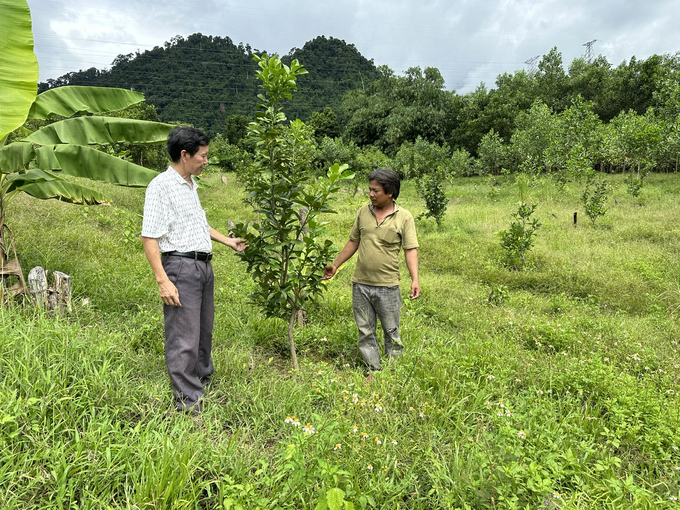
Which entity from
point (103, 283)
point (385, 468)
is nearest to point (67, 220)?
point (103, 283)

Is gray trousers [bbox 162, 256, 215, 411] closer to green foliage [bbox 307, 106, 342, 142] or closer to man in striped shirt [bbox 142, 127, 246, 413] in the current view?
man in striped shirt [bbox 142, 127, 246, 413]

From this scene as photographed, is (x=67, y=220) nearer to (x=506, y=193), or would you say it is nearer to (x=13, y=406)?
(x=13, y=406)

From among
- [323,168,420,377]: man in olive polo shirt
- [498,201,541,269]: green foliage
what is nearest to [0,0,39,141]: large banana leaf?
[323,168,420,377]: man in olive polo shirt

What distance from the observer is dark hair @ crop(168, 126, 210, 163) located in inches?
119

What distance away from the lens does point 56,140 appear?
478cm

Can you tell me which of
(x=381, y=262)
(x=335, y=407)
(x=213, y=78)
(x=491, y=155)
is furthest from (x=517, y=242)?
(x=213, y=78)

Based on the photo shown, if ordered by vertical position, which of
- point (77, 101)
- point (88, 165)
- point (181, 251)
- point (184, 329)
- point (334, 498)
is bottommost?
point (334, 498)

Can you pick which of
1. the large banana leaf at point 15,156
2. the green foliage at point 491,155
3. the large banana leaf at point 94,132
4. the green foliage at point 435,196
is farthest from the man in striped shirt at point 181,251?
the green foliage at point 491,155

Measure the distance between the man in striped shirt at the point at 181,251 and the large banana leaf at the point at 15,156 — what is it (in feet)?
7.29

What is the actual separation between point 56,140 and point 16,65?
1.47 metres

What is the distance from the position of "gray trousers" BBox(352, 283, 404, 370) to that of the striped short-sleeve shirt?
1554mm

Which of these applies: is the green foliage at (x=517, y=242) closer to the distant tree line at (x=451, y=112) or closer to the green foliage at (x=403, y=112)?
the distant tree line at (x=451, y=112)

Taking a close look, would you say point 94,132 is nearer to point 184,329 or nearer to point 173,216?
point 173,216

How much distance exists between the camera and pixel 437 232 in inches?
468
